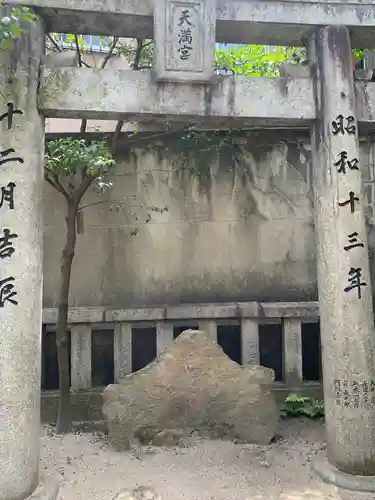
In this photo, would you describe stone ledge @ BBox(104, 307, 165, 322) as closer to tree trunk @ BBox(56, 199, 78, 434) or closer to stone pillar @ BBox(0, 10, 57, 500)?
tree trunk @ BBox(56, 199, 78, 434)

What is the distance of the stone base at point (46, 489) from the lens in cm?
411

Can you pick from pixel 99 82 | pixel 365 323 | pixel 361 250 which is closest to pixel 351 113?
pixel 361 250

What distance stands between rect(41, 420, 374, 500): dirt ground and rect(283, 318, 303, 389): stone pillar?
0.80 m

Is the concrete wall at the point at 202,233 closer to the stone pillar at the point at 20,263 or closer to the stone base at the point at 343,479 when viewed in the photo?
the stone pillar at the point at 20,263

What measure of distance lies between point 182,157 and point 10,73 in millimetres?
2881

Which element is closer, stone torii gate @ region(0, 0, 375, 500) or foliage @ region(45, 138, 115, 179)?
stone torii gate @ region(0, 0, 375, 500)

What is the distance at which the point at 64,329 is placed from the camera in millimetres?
5828

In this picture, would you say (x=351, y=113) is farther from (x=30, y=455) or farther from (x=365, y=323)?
(x=30, y=455)

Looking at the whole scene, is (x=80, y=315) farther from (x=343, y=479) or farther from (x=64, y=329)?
(x=343, y=479)

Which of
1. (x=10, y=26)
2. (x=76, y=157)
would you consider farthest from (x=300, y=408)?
(x=10, y=26)

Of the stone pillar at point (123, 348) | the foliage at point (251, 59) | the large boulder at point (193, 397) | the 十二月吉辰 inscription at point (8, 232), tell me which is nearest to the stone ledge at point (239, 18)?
the 十二月吉辰 inscription at point (8, 232)

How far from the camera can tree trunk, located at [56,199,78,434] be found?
18.9 ft

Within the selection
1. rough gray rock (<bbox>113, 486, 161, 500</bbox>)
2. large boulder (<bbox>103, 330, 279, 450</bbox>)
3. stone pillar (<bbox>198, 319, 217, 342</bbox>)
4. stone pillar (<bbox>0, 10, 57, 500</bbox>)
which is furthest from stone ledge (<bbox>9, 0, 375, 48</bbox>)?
rough gray rock (<bbox>113, 486, 161, 500</bbox>)

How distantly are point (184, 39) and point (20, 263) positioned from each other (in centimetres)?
253
